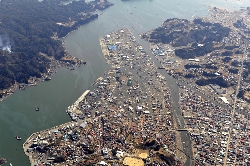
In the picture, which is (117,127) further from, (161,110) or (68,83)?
(68,83)

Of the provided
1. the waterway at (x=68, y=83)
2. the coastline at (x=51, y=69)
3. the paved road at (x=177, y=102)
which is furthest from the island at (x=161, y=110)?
the coastline at (x=51, y=69)

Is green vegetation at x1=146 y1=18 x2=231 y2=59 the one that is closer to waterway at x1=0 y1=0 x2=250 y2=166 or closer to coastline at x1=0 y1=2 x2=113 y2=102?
waterway at x1=0 y1=0 x2=250 y2=166

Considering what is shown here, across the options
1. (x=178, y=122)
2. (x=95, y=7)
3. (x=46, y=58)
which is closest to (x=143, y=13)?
(x=95, y=7)

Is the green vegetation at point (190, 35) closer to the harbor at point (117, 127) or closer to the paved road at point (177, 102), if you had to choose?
the paved road at point (177, 102)

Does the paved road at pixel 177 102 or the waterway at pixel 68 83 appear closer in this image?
the paved road at pixel 177 102

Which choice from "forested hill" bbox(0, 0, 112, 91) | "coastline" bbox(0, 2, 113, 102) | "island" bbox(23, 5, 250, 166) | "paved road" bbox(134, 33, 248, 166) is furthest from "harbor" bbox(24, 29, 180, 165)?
"forested hill" bbox(0, 0, 112, 91)

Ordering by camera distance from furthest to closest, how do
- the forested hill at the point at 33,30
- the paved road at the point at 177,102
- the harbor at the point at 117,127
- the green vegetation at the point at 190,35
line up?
the green vegetation at the point at 190,35, the forested hill at the point at 33,30, the paved road at the point at 177,102, the harbor at the point at 117,127
